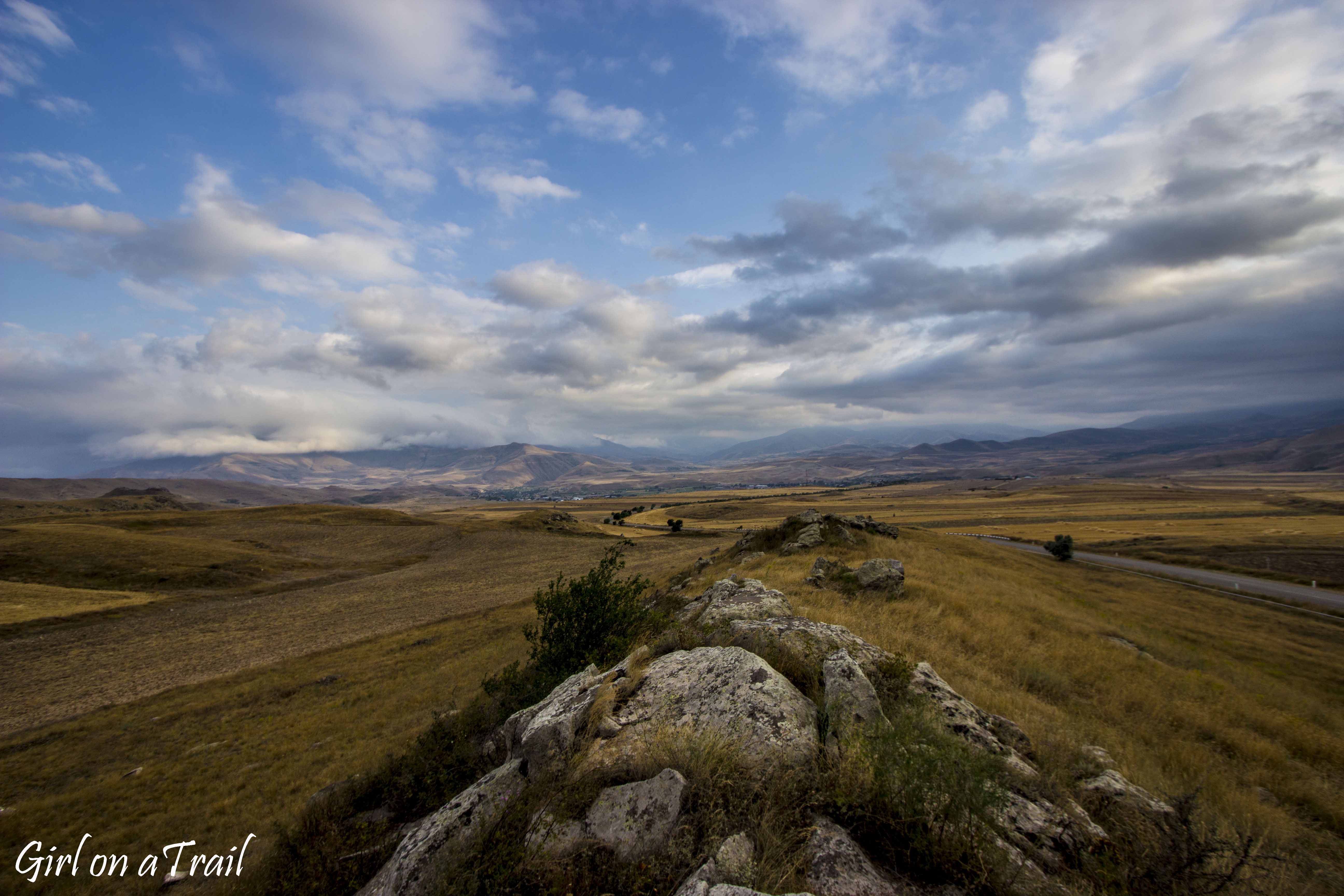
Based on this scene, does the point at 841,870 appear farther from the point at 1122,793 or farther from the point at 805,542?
the point at 805,542

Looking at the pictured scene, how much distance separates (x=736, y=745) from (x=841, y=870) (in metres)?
1.65

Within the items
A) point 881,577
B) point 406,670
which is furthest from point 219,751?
point 881,577

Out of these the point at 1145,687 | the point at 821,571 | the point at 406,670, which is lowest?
the point at 406,670

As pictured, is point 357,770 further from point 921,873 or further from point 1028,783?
point 1028,783

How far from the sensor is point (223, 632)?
2856 centimetres

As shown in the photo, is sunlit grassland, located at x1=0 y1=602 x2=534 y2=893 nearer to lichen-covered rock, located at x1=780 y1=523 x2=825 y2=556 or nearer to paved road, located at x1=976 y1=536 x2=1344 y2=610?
lichen-covered rock, located at x1=780 y1=523 x2=825 y2=556

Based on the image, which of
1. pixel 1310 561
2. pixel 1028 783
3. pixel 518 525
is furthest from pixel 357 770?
pixel 1310 561

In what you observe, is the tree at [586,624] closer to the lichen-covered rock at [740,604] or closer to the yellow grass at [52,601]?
the lichen-covered rock at [740,604]

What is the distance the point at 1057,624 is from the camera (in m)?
17.8

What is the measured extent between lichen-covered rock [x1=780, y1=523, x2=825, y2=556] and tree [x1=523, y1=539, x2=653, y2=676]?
12285mm

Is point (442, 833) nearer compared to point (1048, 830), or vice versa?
point (1048, 830)

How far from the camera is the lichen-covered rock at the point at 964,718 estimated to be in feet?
21.0

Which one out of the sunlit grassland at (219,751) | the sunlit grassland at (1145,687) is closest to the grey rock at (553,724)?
the sunlit grassland at (219,751)

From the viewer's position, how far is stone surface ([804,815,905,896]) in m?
4.26
